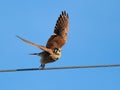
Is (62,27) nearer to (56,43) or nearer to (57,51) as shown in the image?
(56,43)

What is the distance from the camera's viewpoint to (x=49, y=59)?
14.5 metres

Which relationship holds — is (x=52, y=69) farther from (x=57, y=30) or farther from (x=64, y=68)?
(x=57, y=30)

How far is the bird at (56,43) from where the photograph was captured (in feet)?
47.2

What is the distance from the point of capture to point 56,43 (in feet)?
50.9

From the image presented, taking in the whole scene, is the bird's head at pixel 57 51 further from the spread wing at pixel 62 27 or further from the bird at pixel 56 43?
the spread wing at pixel 62 27

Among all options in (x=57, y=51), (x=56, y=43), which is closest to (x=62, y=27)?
(x=56, y=43)

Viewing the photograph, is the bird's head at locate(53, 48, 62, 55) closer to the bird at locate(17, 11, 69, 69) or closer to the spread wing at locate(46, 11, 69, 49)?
the bird at locate(17, 11, 69, 69)

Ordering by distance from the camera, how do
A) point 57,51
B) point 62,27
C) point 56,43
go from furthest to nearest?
point 62,27 → point 56,43 → point 57,51

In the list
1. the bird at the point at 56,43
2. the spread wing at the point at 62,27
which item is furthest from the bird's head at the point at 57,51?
the spread wing at the point at 62,27

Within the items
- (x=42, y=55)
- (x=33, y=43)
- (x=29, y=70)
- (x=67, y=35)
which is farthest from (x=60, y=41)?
(x=29, y=70)

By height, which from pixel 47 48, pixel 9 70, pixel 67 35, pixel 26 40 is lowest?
pixel 9 70

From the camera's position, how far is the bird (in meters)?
14.4

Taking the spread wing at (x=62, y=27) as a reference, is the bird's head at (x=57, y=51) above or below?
below

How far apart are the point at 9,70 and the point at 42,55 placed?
3719mm
